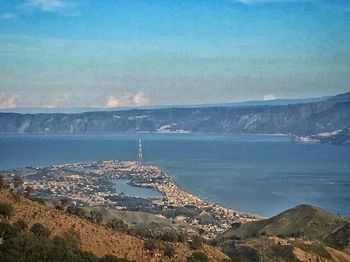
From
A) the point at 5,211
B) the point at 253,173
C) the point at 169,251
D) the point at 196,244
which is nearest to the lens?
the point at 5,211

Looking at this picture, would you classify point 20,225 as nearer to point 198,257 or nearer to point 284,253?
point 198,257

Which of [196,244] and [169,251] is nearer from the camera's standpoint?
[169,251]

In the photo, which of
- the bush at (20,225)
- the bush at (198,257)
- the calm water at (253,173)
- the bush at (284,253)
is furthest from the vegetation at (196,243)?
the calm water at (253,173)

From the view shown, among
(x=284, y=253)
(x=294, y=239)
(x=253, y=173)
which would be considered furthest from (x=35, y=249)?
(x=253, y=173)

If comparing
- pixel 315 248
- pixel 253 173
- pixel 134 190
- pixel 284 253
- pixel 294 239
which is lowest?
pixel 253 173

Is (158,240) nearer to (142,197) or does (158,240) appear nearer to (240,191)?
(142,197)

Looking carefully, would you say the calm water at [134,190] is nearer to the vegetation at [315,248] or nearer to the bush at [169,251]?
the vegetation at [315,248]

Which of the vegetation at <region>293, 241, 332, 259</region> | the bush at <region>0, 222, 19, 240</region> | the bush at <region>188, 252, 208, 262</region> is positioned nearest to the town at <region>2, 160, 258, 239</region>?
the vegetation at <region>293, 241, 332, 259</region>
